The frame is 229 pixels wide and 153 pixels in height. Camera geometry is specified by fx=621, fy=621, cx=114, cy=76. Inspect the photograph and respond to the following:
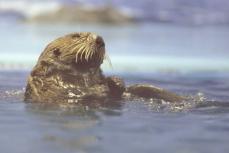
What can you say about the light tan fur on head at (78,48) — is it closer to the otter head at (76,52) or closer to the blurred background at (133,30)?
the otter head at (76,52)

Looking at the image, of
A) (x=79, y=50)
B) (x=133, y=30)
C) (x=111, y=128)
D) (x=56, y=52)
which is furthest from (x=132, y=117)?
(x=133, y=30)

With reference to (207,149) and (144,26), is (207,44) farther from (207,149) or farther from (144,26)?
(207,149)

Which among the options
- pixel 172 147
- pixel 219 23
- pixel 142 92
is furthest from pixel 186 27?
pixel 172 147

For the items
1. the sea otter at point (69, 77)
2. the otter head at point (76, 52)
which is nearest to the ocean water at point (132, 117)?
the sea otter at point (69, 77)

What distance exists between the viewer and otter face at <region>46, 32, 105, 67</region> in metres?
4.73

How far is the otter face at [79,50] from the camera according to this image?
473 centimetres

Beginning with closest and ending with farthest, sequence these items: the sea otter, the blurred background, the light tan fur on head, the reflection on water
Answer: the reflection on water < the light tan fur on head < the sea otter < the blurred background

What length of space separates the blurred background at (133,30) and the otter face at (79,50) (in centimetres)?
328

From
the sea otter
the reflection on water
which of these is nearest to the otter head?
the sea otter

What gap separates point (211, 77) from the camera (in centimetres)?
776

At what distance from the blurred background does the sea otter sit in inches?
128

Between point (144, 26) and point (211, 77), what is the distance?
7.62 m

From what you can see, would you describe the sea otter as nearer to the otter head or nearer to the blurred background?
the otter head

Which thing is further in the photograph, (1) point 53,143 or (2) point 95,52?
(2) point 95,52
